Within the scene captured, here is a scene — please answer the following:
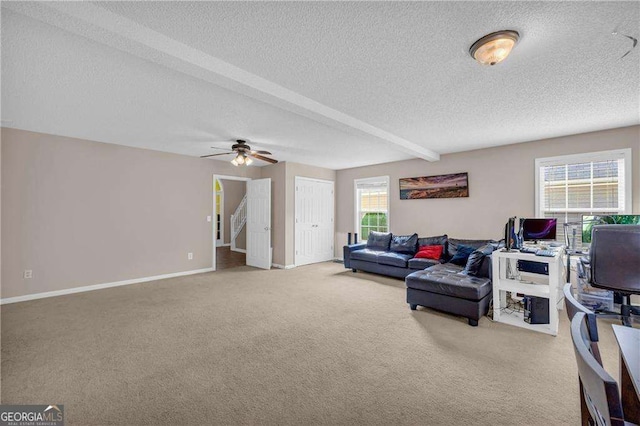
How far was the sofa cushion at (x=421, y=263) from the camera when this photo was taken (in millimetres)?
4930

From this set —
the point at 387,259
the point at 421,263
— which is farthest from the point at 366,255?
the point at 421,263

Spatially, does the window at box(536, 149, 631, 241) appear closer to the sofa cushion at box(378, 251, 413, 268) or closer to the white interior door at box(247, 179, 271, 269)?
the sofa cushion at box(378, 251, 413, 268)

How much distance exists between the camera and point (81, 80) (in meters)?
2.60

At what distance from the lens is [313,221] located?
712 cm

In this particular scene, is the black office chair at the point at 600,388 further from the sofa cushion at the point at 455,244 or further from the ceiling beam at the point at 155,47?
the sofa cushion at the point at 455,244

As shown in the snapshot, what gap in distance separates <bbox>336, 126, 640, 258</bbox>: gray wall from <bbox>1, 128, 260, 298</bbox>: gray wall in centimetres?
461

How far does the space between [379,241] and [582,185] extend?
3521 mm

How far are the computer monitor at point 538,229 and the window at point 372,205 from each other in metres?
3.02

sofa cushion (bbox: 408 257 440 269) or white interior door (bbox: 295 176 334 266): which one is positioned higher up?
white interior door (bbox: 295 176 334 266)

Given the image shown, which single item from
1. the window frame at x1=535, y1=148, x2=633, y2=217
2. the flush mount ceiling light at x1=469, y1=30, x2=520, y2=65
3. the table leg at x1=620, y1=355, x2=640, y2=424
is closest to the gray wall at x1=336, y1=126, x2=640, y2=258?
the window frame at x1=535, y1=148, x2=633, y2=217

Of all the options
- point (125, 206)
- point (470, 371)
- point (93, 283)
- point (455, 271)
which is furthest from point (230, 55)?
point (93, 283)

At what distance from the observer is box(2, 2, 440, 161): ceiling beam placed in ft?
5.24

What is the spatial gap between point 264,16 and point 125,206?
15.8 feet
